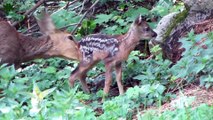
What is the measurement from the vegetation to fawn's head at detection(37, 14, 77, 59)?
0.83 feet

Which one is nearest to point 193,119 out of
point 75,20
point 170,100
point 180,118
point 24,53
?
point 180,118

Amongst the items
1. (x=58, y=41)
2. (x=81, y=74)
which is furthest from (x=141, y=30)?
(x=58, y=41)

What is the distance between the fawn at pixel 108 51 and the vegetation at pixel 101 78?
22cm

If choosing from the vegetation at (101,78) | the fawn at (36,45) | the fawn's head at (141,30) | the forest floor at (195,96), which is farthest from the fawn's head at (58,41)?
the forest floor at (195,96)

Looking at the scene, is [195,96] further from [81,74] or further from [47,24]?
[47,24]

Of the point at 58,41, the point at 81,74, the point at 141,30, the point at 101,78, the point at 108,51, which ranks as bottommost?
the point at 101,78

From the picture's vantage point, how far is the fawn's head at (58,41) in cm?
989

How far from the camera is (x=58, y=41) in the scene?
32.9ft

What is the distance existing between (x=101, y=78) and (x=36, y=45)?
1.06 m

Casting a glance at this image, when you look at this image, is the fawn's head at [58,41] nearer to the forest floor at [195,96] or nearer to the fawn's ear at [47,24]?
the fawn's ear at [47,24]

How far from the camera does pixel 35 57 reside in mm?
9828

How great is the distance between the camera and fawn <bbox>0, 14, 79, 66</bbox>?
30.8ft

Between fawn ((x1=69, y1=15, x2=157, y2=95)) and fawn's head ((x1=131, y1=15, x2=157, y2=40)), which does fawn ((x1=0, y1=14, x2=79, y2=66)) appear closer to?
fawn ((x1=69, y1=15, x2=157, y2=95))

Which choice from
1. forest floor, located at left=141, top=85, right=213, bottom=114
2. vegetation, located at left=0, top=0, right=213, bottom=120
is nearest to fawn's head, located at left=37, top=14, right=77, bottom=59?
vegetation, located at left=0, top=0, right=213, bottom=120
